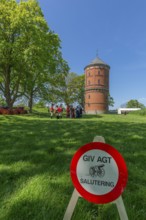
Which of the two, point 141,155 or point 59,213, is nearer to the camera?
point 59,213

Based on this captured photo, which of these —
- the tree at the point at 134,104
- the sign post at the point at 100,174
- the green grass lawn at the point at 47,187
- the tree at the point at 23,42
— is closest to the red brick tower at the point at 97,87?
the tree at the point at 23,42

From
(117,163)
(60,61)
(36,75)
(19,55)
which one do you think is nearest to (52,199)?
(117,163)

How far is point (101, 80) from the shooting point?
66.4 meters

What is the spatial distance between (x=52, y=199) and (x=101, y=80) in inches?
2571

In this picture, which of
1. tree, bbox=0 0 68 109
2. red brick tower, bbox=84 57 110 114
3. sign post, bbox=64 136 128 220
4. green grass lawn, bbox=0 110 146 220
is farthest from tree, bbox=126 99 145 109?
sign post, bbox=64 136 128 220

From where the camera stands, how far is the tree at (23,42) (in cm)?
2447

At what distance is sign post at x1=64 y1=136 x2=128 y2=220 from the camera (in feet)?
6.44

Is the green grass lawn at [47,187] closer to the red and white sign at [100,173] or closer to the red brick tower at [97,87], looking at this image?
the red and white sign at [100,173]

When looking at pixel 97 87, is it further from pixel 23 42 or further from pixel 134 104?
pixel 134 104

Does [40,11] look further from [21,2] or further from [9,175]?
[9,175]

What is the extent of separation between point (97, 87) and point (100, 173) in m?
65.4

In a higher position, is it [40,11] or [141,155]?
[40,11]

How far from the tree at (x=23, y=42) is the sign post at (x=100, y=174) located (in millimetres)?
23342

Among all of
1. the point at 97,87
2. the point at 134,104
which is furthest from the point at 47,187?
the point at 134,104
